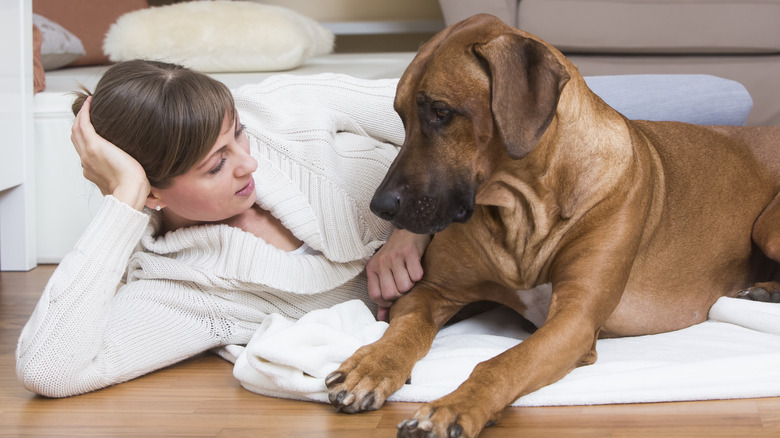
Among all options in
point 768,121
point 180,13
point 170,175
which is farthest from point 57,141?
point 768,121

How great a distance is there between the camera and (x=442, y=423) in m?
1.46

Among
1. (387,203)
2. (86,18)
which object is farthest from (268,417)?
(86,18)

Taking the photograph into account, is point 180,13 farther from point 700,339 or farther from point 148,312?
point 700,339

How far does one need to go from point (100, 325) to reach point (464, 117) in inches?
36.2

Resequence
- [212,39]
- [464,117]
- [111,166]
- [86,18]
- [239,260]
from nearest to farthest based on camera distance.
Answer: [464,117], [111,166], [239,260], [212,39], [86,18]

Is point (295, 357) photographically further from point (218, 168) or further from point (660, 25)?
point (660, 25)

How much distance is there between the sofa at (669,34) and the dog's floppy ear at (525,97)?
8.48 ft

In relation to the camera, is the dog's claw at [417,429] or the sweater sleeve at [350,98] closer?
the dog's claw at [417,429]

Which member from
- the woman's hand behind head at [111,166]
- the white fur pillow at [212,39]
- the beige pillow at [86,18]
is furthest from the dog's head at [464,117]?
the beige pillow at [86,18]

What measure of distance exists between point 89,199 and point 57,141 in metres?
0.44

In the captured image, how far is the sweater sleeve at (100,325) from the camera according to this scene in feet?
5.94

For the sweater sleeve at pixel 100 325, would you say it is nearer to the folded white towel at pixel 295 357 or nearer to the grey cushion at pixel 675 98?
the folded white towel at pixel 295 357

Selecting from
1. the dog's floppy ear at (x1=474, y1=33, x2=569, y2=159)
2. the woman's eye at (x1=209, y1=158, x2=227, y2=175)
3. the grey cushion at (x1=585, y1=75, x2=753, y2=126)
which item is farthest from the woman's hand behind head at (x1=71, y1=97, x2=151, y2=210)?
the grey cushion at (x1=585, y1=75, x2=753, y2=126)

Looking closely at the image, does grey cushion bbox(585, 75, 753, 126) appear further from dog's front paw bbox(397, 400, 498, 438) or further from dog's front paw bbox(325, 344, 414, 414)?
dog's front paw bbox(397, 400, 498, 438)
